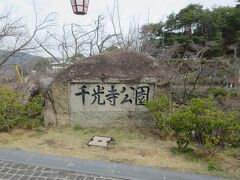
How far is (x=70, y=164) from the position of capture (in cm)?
408

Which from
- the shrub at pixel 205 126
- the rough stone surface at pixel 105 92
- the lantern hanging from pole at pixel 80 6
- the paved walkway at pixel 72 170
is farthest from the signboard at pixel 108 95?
the paved walkway at pixel 72 170

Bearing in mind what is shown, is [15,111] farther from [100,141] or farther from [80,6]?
[80,6]

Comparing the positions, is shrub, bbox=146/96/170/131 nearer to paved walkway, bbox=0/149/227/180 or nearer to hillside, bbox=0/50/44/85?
paved walkway, bbox=0/149/227/180

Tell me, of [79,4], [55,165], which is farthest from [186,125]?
[79,4]

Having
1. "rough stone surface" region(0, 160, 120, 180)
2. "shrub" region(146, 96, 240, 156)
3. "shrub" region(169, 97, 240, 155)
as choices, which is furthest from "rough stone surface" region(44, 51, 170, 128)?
"rough stone surface" region(0, 160, 120, 180)

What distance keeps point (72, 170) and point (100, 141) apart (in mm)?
1535

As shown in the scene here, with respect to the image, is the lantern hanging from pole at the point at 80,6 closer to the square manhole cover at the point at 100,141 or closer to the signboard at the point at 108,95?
the signboard at the point at 108,95

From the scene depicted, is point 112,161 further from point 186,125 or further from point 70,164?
point 186,125

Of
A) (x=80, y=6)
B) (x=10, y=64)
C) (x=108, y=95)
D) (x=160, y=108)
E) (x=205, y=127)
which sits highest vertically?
(x=80, y=6)

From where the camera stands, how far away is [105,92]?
20.7ft

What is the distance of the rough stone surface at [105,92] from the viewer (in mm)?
6270

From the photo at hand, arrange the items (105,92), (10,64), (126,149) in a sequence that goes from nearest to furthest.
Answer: (126,149) → (105,92) → (10,64)

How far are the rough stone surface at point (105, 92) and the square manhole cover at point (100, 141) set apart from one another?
853mm

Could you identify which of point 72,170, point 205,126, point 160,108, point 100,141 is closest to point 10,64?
point 100,141
